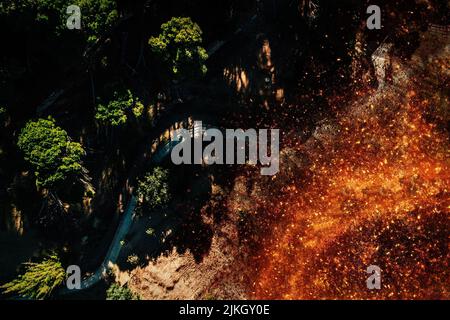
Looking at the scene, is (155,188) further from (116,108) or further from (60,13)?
(60,13)

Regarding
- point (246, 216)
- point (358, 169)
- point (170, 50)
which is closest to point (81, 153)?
point (170, 50)

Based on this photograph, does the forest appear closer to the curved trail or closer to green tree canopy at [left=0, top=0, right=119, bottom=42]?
the curved trail

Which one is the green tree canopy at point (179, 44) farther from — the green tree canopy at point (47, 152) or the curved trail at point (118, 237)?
the green tree canopy at point (47, 152)

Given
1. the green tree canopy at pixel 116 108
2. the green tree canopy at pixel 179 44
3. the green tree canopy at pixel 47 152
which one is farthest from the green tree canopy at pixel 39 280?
the green tree canopy at pixel 179 44

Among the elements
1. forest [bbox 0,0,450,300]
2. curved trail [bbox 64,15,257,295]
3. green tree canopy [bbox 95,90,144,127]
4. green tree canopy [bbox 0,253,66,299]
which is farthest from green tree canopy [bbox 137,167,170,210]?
green tree canopy [bbox 0,253,66,299]

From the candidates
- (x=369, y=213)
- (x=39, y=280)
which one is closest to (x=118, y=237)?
(x=39, y=280)
